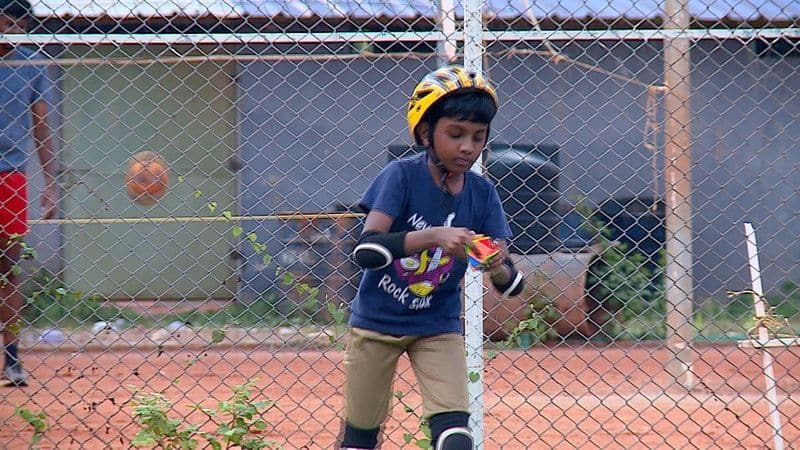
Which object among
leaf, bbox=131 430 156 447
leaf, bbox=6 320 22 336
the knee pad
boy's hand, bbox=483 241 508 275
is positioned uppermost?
boy's hand, bbox=483 241 508 275

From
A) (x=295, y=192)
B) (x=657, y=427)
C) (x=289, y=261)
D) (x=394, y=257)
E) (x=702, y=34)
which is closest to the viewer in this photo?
(x=394, y=257)

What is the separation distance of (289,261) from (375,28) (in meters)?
2.40

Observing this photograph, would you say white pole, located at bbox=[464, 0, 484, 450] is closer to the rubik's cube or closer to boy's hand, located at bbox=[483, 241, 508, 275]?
boy's hand, located at bbox=[483, 241, 508, 275]

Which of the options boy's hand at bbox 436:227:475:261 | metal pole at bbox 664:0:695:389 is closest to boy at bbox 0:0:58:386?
boy's hand at bbox 436:227:475:261

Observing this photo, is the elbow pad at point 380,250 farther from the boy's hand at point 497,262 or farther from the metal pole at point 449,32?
the metal pole at point 449,32

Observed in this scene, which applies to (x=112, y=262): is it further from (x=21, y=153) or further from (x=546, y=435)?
(x=546, y=435)

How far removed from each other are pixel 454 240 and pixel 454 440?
72 cm

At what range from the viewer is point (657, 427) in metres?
5.80

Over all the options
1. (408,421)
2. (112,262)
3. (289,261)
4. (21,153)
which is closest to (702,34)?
(408,421)

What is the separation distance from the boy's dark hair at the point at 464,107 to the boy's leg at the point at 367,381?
0.82 meters

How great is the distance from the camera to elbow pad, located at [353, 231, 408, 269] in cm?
344

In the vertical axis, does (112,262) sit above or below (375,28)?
below

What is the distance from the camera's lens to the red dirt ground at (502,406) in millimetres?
5164

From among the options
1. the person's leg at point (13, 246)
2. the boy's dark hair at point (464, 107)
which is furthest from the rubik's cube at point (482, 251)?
the person's leg at point (13, 246)
